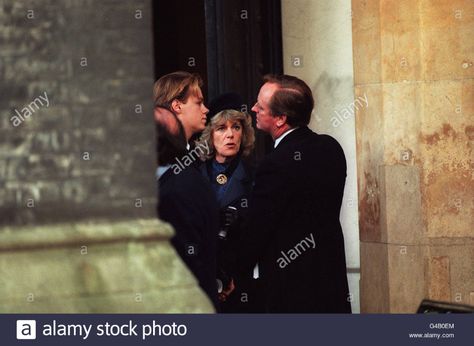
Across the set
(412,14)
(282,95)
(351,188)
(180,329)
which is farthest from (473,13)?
(180,329)

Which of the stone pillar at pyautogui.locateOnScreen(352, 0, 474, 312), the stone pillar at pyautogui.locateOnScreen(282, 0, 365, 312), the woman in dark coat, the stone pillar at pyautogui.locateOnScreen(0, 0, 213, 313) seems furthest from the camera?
the stone pillar at pyautogui.locateOnScreen(282, 0, 365, 312)

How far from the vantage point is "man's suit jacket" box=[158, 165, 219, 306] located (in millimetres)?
6246

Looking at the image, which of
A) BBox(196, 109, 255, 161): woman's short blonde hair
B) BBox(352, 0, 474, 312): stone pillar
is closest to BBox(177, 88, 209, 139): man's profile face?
BBox(196, 109, 255, 161): woman's short blonde hair

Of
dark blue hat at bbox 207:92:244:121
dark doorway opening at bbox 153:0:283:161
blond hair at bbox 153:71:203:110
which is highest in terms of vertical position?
dark doorway opening at bbox 153:0:283:161

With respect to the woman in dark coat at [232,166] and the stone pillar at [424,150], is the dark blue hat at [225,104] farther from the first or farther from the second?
the stone pillar at [424,150]

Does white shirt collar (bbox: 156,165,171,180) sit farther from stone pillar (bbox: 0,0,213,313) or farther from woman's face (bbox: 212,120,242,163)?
woman's face (bbox: 212,120,242,163)

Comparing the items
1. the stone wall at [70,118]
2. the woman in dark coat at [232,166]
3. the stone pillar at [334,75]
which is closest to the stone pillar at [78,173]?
the stone wall at [70,118]

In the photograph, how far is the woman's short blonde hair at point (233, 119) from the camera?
8125 mm

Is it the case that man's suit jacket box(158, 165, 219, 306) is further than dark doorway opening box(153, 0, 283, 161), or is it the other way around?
dark doorway opening box(153, 0, 283, 161)

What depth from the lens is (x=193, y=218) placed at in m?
6.23

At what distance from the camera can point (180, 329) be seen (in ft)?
22.6

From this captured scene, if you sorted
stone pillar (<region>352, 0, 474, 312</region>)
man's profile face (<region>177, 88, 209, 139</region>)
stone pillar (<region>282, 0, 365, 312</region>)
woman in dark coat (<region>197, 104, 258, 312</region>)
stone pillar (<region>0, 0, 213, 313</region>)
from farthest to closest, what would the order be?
stone pillar (<region>282, 0, 365, 312</region>) < stone pillar (<region>352, 0, 474, 312</region>) < woman in dark coat (<region>197, 104, 258, 312</region>) < man's profile face (<region>177, 88, 209, 139</region>) < stone pillar (<region>0, 0, 213, 313</region>)

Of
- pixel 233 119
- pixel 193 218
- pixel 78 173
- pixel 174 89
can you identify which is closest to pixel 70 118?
pixel 78 173

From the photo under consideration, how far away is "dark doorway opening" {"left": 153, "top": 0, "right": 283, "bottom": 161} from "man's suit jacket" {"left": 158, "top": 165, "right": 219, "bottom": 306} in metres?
3.34
